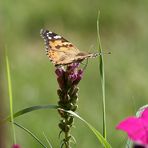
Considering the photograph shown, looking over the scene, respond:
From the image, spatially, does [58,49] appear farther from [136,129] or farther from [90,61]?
[90,61]

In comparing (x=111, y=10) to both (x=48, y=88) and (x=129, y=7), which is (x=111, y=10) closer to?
(x=129, y=7)

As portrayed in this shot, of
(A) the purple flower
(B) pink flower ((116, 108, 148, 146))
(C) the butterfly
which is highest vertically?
(C) the butterfly

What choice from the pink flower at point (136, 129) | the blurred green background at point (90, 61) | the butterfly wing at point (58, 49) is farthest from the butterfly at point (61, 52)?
the blurred green background at point (90, 61)

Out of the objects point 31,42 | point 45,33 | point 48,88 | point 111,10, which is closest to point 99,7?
point 111,10

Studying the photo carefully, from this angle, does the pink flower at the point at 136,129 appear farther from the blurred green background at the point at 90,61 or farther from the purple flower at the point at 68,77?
the blurred green background at the point at 90,61

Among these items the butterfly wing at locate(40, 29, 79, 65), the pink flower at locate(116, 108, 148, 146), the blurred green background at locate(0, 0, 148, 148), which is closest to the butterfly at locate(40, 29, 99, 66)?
the butterfly wing at locate(40, 29, 79, 65)

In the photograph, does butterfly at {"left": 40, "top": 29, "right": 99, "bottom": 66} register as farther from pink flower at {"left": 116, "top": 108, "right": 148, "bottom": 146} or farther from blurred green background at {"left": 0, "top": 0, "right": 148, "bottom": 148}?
blurred green background at {"left": 0, "top": 0, "right": 148, "bottom": 148}
